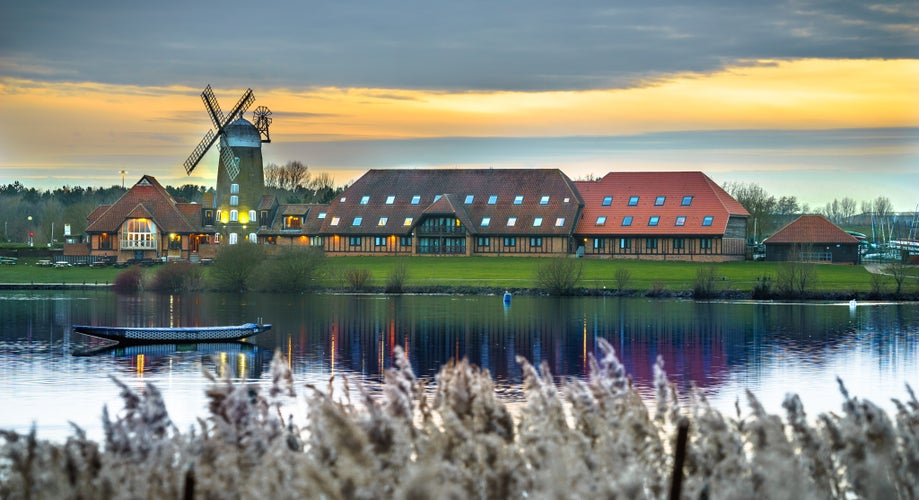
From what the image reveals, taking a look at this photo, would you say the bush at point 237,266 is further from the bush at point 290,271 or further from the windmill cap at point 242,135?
the windmill cap at point 242,135

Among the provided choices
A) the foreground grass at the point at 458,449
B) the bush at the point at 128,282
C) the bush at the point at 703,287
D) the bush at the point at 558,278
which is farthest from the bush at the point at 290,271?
the foreground grass at the point at 458,449

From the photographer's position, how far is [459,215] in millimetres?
98375

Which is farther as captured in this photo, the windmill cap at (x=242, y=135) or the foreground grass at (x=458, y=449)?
the windmill cap at (x=242, y=135)

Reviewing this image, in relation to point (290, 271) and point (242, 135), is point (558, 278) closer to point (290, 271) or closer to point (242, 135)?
point (290, 271)

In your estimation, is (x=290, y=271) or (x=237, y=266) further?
(x=237, y=266)

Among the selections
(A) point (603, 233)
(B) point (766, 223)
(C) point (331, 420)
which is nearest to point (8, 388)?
(C) point (331, 420)

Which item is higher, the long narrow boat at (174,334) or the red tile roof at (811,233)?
the red tile roof at (811,233)

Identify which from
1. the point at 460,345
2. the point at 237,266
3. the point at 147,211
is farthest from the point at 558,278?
the point at 147,211

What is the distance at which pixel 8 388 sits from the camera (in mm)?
32781

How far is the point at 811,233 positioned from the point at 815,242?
0.92m

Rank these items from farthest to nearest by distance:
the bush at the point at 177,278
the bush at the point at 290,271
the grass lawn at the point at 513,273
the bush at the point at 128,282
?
the bush at the point at 128,282 → the bush at the point at 177,278 → the bush at the point at 290,271 → the grass lawn at the point at 513,273

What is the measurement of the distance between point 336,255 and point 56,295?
95.7 ft

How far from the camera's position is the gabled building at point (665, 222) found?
93875 millimetres

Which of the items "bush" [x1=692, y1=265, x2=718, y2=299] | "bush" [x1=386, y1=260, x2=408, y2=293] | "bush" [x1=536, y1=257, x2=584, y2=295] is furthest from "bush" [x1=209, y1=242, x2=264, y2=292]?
"bush" [x1=692, y1=265, x2=718, y2=299]
